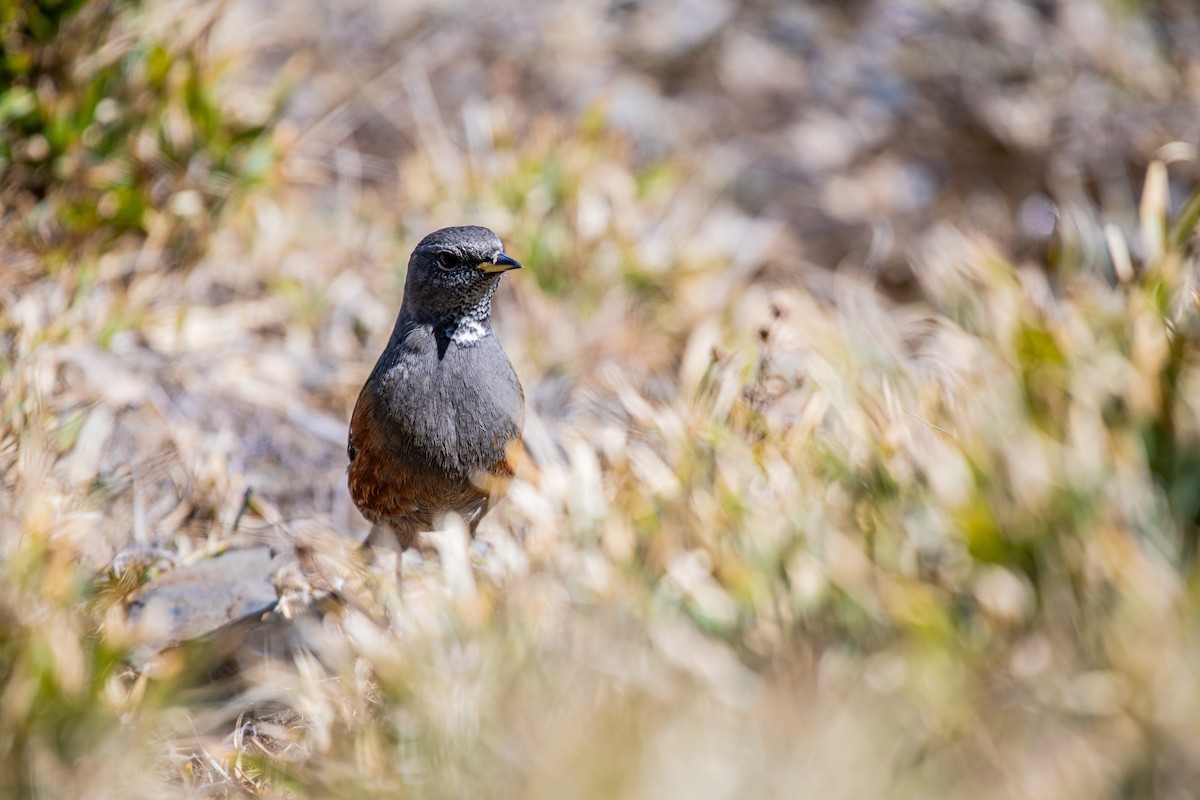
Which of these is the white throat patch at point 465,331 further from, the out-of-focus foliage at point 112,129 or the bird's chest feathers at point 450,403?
the out-of-focus foliage at point 112,129

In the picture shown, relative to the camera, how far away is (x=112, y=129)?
5.72 meters

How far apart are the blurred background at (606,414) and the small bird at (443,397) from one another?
0.23m

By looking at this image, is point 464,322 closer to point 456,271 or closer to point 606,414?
point 456,271

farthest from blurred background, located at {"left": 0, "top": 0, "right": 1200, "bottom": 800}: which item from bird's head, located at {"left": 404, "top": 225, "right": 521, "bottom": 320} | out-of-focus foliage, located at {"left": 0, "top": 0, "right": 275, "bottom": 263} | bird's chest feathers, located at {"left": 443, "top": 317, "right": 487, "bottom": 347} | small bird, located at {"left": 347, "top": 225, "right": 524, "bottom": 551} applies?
bird's head, located at {"left": 404, "top": 225, "right": 521, "bottom": 320}

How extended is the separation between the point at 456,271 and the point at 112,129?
2.79 metres

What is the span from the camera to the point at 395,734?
3.02 meters

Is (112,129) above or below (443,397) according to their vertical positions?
above

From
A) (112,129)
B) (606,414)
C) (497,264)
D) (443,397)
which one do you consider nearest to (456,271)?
(497,264)

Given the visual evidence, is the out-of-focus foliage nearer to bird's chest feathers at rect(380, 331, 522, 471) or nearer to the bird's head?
the bird's head

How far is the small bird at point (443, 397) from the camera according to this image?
12.7 ft

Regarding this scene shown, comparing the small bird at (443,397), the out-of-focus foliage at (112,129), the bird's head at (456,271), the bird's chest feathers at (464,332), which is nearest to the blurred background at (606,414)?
the out-of-focus foliage at (112,129)

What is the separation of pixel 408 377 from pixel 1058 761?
235cm

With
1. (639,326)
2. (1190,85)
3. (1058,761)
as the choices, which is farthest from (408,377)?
(1190,85)

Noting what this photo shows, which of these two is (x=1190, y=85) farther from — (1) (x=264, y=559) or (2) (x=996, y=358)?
(1) (x=264, y=559)
